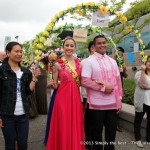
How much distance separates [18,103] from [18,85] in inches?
8.9

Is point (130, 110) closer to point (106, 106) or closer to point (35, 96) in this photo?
point (106, 106)

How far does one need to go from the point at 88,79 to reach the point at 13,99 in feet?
3.43

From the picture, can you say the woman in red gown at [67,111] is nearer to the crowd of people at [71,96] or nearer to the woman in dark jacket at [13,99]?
the crowd of people at [71,96]

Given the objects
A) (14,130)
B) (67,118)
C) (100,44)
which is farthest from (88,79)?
(14,130)

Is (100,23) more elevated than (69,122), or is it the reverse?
(100,23)

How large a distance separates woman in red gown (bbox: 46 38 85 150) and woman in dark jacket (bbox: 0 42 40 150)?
1.76 feet

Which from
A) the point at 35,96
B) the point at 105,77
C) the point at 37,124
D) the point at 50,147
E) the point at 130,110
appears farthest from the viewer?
the point at 35,96

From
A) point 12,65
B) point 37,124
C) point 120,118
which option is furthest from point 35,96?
point 12,65

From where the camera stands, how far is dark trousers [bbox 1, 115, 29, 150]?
2.36 metres

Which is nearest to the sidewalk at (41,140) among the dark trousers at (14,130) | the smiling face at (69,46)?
the dark trousers at (14,130)

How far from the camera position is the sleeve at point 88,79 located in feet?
8.78

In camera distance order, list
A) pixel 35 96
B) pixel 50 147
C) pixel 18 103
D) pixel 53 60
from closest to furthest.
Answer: pixel 18 103 < pixel 50 147 < pixel 53 60 < pixel 35 96

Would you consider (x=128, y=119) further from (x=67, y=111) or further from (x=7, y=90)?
(x=7, y=90)

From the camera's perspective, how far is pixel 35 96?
589 centimetres
